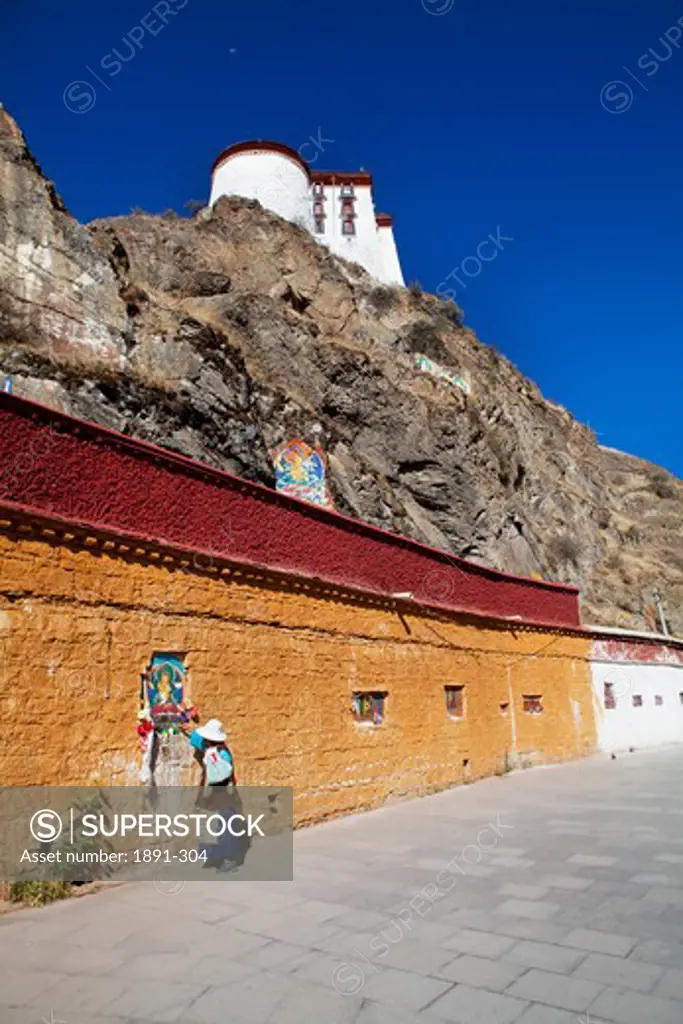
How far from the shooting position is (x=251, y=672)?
877 centimetres

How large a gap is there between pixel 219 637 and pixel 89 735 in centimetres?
205

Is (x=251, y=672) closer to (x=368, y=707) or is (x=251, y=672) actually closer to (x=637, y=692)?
(x=368, y=707)

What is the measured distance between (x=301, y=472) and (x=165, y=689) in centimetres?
1440

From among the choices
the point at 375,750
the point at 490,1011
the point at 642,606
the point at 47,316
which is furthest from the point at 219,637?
the point at 642,606

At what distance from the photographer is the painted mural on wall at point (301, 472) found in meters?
21.0

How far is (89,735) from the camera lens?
21.9 ft

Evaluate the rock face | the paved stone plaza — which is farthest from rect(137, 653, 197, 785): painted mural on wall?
the rock face

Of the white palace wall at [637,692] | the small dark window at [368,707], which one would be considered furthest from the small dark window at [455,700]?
the white palace wall at [637,692]

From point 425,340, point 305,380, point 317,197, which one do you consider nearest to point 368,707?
point 305,380

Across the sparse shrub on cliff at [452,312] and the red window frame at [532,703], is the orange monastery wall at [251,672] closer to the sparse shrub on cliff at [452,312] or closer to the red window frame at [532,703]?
the red window frame at [532,703]

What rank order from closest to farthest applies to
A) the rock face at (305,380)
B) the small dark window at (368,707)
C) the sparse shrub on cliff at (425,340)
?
the small dark window at (368,707), the rock face at (305,380), the sparse shrub on cliff at (425,340)

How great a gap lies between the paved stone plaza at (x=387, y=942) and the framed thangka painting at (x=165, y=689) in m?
1.64

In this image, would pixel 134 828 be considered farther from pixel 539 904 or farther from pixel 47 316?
pixel 47 316

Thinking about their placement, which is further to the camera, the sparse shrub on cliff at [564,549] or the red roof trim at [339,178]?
the red roof trim at [339,178]
